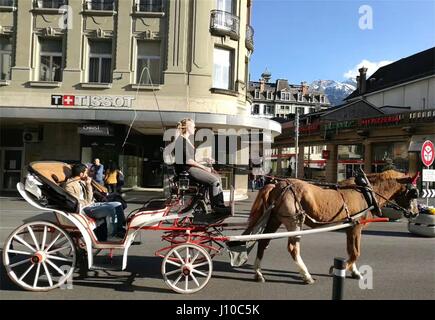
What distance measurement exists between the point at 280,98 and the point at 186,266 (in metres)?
102

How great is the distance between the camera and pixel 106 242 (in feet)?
19.9

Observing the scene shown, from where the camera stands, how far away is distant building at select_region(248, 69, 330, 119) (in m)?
104

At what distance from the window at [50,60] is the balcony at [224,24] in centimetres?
729

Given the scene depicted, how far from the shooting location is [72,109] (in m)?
18.8

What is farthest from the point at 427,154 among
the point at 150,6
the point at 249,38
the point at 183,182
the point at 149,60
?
the point at 150,6

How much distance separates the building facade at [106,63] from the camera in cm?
2006

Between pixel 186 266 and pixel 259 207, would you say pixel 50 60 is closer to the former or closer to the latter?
pixel 259 207

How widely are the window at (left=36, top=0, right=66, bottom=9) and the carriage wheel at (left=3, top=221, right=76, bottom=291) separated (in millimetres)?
17445

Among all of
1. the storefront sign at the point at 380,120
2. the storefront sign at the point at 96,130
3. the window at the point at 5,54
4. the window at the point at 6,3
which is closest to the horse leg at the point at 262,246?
the storefront sign at the point at 96,130

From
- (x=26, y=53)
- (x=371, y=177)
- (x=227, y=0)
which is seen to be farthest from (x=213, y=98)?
(x=371, y=177)

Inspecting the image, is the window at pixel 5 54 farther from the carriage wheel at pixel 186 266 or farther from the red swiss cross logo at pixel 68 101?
the carriage wheel at pixel 186 266

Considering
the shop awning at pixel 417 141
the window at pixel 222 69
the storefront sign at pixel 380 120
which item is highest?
the window at pixel 222 69

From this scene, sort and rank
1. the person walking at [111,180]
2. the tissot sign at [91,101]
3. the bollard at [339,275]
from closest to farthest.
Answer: the bollard at [339,275] < the person walking at [111,180] < the tissot sign at [91,101]

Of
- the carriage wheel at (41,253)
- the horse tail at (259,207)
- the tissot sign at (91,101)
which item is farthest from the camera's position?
the tissot sign at (91,101)
